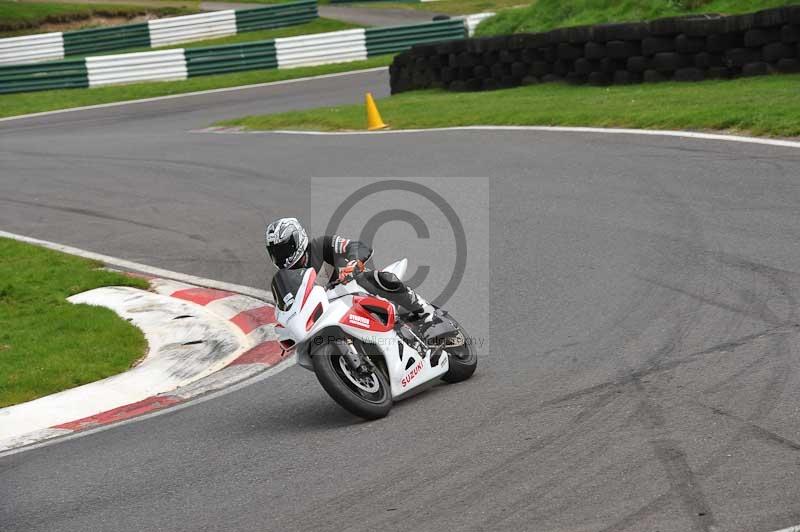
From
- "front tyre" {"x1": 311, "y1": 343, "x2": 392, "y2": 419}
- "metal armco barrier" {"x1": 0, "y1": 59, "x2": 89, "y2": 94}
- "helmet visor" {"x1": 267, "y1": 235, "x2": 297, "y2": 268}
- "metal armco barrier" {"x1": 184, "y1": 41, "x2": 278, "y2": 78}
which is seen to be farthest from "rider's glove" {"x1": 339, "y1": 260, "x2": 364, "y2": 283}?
"metal armco barrier" {"x1": 184, "y1": 41, "x2": 278, "y2": 78}

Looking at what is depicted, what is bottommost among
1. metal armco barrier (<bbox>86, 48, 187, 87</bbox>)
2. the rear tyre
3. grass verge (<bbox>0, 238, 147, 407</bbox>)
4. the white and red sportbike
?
metal armco barrier (<bbox>86, 48, 187, 87</bbox>)

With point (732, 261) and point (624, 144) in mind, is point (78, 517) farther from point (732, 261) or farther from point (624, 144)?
point (624, 144)

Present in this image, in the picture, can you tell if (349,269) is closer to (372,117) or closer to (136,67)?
(372,117)

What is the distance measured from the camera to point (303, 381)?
770 centimetres

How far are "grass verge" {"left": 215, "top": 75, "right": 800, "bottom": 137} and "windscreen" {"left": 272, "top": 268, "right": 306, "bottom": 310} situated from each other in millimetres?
7973

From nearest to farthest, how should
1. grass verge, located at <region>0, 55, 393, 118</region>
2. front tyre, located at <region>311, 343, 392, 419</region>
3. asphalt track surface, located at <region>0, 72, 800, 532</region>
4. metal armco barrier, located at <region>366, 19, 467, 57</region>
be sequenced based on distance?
asphalt track surface, located at <region>0, 72, 800, 532</region>, front tyre, located at <region>311, 343, 392, 419</region>, grass verge, located at <region>0, 55, 393, 118</region>, metal armco barrier, located at <region>366, 19, 467, 57</region>

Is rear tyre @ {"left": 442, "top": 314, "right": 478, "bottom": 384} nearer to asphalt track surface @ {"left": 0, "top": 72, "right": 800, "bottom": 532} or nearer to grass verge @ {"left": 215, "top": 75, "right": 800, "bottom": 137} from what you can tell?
asphalt track surface @ {"left": 0, "top": 72, "right": 800, "bottom": 532}

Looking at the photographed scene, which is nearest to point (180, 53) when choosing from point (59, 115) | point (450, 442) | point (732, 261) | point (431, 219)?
point (59, 115)

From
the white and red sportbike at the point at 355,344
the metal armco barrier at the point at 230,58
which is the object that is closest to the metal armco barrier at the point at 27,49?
the metal armco barrier at the point at 230,58

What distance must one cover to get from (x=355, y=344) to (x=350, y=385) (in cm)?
31

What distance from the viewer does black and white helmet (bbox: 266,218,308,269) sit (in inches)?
263

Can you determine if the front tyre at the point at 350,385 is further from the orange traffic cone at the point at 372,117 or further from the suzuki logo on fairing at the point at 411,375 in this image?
the orange traffic cone at the point at 372,117

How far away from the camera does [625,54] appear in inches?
720

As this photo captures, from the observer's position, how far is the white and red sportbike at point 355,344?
6.51m
